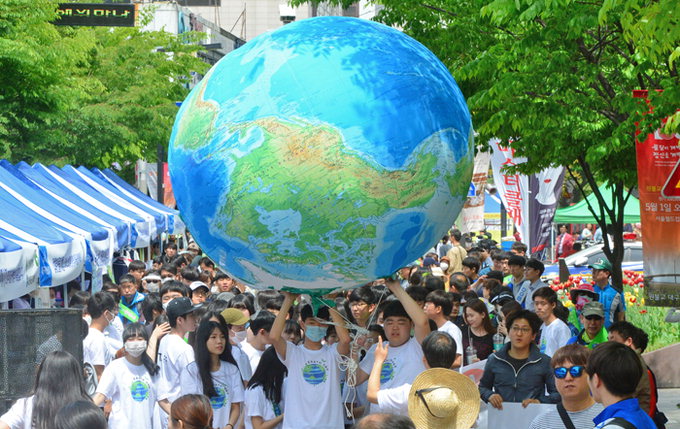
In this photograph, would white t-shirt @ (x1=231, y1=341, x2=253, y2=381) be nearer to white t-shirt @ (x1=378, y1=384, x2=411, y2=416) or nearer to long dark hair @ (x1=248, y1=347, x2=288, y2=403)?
long dark hair @ (x1=248, y1=347, x2=288, y2=403)

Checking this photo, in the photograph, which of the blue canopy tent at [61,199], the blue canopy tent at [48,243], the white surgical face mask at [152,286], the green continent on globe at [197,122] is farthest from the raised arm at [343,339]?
the blue canopy tent at [61,199]

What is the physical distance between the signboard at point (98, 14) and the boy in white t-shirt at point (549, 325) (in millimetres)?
12885

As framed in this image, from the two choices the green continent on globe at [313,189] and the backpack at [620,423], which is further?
the green continent on globe at [313,189]

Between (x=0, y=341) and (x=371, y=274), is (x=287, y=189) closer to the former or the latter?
(x=371, y=274)

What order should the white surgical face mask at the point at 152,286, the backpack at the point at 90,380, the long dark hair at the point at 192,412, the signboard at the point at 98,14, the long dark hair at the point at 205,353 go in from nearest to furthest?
the long dark hair at the point at 192,412 → the long dark hair at the point at 205,353 → the backpack at the point at 90,380 → the white surgical face mask at the point at 152,286 → the signboard at the point at 98,14

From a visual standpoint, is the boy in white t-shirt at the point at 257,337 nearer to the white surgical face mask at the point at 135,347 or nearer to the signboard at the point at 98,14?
the white surgical face mask at the point at 135,347

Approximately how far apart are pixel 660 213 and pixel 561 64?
81.8 inches

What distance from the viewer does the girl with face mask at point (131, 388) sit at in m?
7.59

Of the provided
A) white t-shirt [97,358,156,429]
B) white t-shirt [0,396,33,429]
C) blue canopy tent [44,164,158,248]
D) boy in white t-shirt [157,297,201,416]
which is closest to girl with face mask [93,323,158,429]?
white t-shirt [97,358,156,429]

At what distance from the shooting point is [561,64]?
31.4 feet

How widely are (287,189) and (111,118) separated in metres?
21.4

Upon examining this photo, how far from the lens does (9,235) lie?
11992 millimetres

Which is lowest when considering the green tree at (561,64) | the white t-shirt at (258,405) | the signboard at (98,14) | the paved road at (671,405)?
the paved road at (671,405)

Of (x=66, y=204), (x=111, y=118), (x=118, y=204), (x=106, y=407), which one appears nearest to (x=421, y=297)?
(x=106, y=407)
